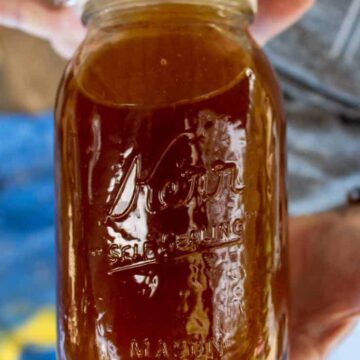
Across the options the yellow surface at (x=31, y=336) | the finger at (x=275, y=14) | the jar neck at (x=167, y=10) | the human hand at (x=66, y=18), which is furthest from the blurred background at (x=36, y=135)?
the jar neck at (x=167, y=10)

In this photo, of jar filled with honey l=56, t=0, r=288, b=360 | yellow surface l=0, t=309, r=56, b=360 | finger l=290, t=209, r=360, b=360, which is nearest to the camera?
jar filled with honey l=56, t=0, r=288, b=360

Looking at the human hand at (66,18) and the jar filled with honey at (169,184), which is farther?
the human hand at (66,18)

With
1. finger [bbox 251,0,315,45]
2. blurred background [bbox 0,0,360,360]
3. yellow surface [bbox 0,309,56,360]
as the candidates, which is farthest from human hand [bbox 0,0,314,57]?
yellow surface [bbox 0,309,56,360]

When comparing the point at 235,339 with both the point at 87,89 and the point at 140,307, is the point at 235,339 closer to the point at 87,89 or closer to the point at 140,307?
the point at 140,307

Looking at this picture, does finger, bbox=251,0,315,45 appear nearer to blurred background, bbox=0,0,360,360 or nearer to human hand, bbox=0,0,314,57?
human hand, bbox=0,0,314,57

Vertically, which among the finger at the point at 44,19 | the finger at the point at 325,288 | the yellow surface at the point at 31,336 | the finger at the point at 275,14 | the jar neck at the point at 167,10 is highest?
the finger at the point at 44,19

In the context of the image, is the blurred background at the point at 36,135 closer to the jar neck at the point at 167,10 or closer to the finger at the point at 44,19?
the finger at the point at 44,19

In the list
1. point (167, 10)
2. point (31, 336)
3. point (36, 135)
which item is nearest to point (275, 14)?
point (167, 10)


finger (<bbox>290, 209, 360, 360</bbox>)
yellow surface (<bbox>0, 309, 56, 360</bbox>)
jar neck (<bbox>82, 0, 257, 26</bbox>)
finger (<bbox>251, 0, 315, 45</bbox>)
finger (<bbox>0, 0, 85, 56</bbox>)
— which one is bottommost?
finger (<bbox>290, 209, 360, 360</bbox>)
